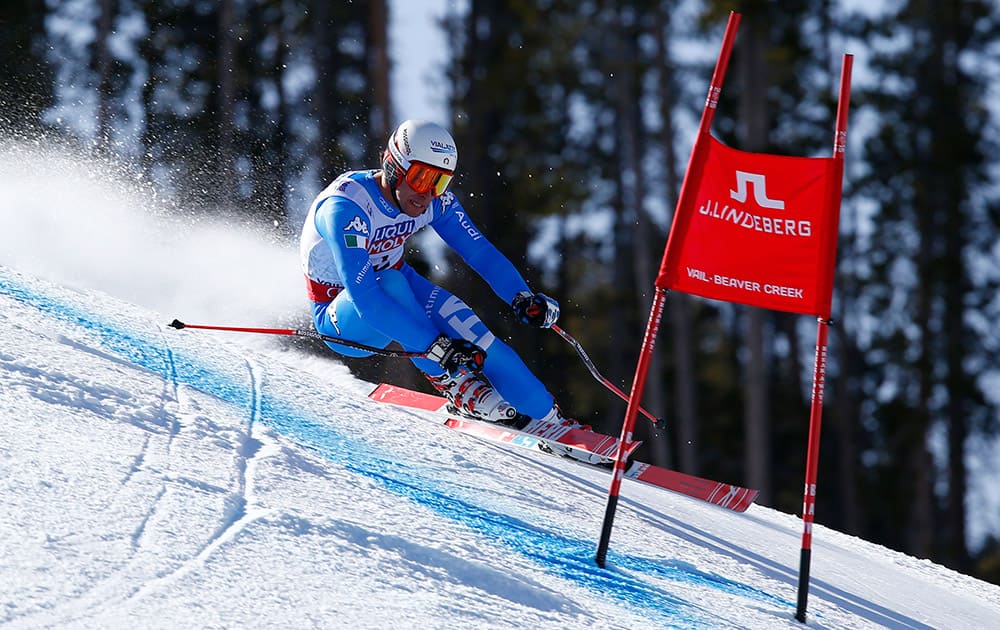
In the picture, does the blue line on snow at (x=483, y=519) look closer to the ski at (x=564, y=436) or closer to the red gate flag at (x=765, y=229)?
the red gate flag at (x=765, y=229)

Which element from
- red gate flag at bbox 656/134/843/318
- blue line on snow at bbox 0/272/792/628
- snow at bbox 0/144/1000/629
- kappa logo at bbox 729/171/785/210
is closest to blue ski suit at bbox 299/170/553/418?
snow at bbox 0/144/1000/629

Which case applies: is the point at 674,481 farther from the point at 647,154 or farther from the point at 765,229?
the point at 647,154

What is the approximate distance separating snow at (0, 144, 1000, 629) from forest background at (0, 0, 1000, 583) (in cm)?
978

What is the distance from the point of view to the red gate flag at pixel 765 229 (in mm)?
4320

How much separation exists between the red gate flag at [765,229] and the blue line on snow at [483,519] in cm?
108

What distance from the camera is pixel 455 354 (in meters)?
6.12

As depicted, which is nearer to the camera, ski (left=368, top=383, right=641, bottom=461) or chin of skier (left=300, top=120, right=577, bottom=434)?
chin of skier (left=300, top=120, right=577, bottom=434)

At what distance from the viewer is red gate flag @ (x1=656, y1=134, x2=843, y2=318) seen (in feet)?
14.2

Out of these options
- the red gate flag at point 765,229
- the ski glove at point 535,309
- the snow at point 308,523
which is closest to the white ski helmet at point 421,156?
the ski glove at point 535,309

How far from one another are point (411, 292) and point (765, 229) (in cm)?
270

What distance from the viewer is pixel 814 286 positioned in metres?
4.32

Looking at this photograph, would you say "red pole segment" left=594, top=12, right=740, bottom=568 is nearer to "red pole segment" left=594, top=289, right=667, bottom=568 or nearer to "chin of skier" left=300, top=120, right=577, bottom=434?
"red pole segment" left=594, top=289, right=667, bottom=568

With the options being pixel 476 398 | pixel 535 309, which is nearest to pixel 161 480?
pixel 476 398

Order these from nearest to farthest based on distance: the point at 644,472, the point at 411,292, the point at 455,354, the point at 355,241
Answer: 1. the point at 455,354
2. the point at 355,241
3. the point at 644,472
4. the point at 411,292
